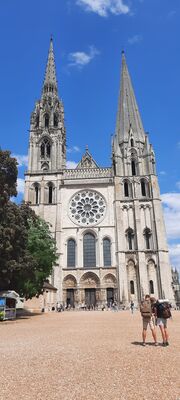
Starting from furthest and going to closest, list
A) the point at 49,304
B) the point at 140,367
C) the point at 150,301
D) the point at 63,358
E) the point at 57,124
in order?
the point at 57,124 → the point at 49,304 → the point at 150,301 → the point at 63,358 → the point at 140,367

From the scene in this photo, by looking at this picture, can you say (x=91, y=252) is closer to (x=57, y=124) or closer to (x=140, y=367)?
(x=57, y=124)

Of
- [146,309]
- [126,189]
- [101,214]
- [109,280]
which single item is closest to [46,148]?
[101,214]

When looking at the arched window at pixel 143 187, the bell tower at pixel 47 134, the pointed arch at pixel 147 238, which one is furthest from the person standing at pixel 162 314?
the bell tower at pixel 47 134

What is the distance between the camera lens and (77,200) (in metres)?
48.2

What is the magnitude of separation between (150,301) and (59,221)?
36.6 metres

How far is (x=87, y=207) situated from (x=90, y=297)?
13.3 metres

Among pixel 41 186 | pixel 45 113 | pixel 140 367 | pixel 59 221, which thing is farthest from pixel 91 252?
pixel 140 367

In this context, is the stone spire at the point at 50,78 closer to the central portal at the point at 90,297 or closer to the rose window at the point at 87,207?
the rose window at the point at 87,207

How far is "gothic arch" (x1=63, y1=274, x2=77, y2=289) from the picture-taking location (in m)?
43.1

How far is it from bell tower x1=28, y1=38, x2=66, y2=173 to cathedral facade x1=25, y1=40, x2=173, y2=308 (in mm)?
168

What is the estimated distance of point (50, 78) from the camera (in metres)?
60.0

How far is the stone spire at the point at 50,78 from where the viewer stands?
58.7m

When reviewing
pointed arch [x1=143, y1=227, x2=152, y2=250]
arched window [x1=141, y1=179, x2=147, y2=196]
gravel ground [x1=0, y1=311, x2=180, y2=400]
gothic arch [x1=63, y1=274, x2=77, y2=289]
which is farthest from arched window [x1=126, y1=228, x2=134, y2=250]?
gravel ground [x1=0, y1=311, x2=180, y2=400]

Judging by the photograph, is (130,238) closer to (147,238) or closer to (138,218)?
(147,238)
